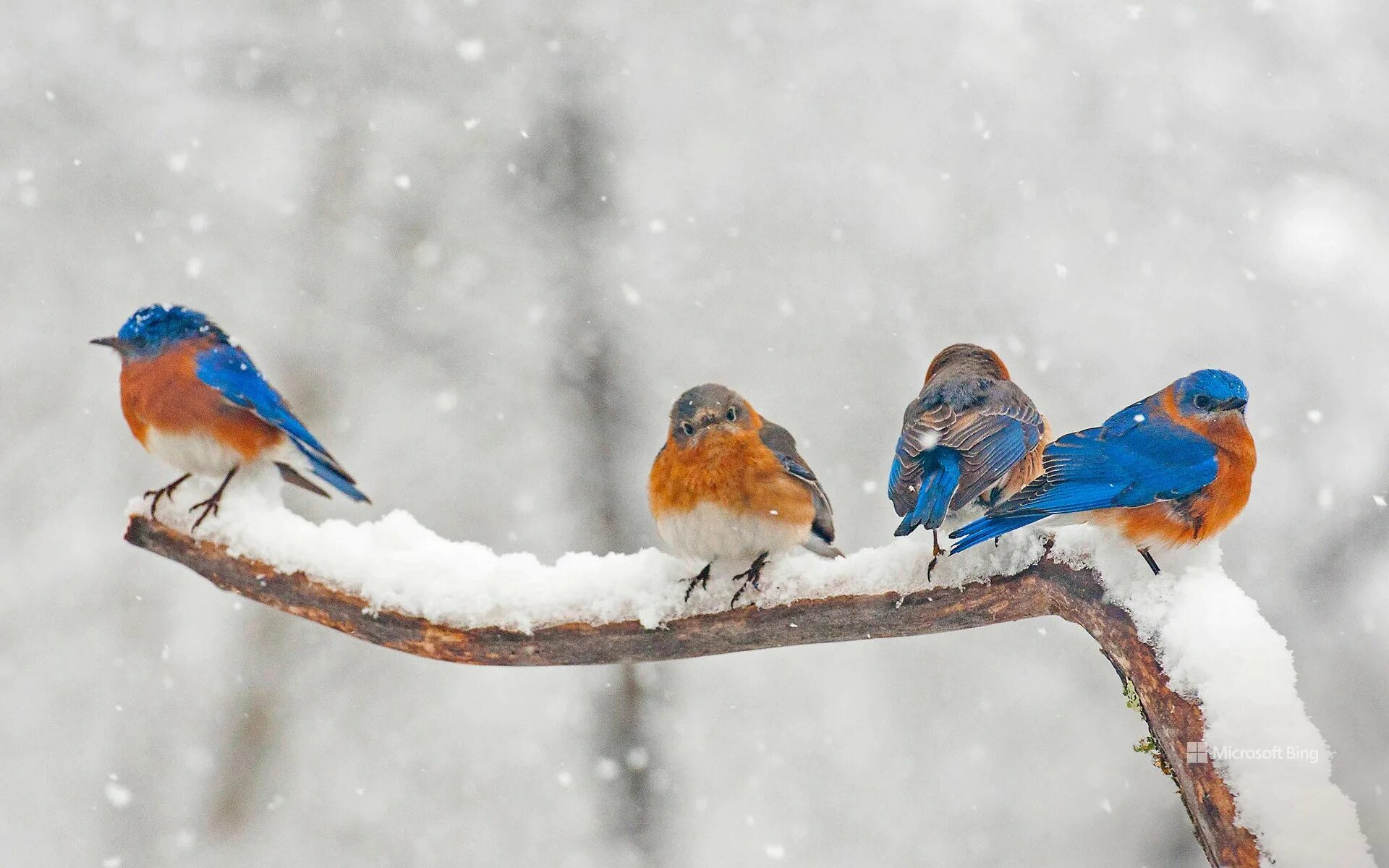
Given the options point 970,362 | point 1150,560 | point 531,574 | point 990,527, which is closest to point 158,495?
point 531,574

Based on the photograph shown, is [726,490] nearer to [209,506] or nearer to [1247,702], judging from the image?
[1247,702]

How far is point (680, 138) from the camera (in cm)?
830

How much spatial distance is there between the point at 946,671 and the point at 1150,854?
1859 millimetres

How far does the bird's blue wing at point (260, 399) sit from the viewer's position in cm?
386

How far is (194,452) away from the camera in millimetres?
3814

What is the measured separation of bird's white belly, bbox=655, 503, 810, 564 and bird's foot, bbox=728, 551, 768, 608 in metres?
0.03

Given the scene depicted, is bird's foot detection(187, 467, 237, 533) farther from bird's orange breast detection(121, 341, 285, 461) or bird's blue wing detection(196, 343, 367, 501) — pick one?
bird's blue wing detection(196, 343, 367, 501)

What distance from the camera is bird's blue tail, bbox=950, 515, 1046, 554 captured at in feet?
9.05

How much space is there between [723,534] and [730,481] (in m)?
0.17

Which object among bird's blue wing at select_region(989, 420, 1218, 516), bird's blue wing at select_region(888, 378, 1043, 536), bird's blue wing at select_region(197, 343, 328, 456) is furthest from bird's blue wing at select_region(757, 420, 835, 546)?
bird's blue wing at select_region(197, 343, 328, 456)

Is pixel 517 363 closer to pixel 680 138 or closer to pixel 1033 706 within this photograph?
pixel 680 138

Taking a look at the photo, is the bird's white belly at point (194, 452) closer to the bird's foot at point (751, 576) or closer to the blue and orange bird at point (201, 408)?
the blue and orange bird at point (201, 408)

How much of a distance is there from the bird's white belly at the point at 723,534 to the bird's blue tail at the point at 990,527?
68cm

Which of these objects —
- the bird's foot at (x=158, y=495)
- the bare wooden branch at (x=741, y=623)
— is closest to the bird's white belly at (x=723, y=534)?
the bare wooden branch at (x=741, y=623)
